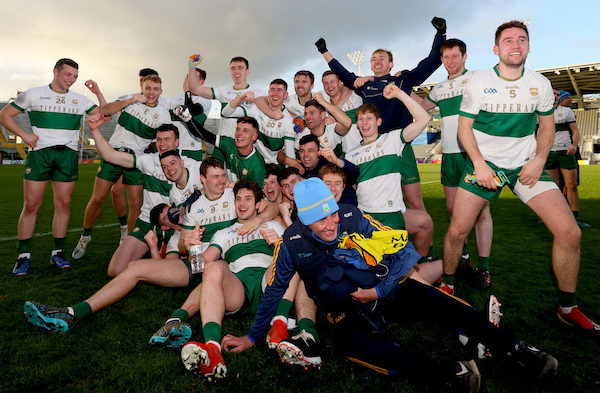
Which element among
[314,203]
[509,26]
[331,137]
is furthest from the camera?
[331,137]

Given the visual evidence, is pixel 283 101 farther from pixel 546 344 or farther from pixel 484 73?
pixel 546 344

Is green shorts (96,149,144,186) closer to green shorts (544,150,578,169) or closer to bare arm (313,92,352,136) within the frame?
bare arm (313,92,352,136)

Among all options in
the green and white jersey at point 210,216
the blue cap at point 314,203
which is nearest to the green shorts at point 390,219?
the green and white jersey at point 210,216

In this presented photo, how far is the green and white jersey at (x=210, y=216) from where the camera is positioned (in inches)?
158

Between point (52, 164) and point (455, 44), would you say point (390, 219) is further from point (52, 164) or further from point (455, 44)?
point (52, 164)

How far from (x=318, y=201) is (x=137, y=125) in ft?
15.6

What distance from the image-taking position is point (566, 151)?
285 inches

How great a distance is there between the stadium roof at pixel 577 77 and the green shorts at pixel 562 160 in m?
33.5

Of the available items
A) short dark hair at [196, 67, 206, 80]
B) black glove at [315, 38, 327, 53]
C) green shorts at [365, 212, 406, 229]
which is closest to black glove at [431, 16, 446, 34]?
black glove at [315, 38, 327, 53]

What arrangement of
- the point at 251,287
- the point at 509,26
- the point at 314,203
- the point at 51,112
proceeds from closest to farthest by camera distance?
the point at 314,203 < the point at 509,26 < the point at 251,287 < the point at 51,112

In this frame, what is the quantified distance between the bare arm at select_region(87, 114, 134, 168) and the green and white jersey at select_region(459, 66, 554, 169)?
181 inches

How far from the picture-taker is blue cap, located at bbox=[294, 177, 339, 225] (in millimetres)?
2248

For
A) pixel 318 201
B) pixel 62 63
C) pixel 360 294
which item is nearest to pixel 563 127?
pixel 360 294

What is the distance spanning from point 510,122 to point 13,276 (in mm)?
6200
